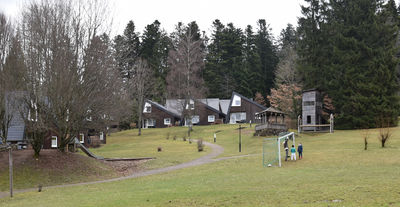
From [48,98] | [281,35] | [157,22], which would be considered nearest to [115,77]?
[48,98]

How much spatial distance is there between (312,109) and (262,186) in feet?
117

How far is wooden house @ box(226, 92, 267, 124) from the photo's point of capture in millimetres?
78938

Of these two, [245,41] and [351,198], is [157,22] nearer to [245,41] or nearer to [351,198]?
[245,41]

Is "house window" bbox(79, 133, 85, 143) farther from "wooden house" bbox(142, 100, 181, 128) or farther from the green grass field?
"wooden house" bbox(142, 100, 181, 128)

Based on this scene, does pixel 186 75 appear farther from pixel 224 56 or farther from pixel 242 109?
pixel 224 56

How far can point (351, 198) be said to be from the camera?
42.3 ft

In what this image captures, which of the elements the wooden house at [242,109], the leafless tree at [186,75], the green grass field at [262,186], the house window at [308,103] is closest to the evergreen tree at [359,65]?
the house window at [308,103]

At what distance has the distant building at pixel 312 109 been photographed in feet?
166

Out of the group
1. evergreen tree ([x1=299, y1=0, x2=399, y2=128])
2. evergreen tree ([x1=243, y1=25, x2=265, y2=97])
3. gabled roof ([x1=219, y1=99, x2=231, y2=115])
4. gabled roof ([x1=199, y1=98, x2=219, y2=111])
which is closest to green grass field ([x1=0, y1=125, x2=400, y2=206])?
evergreen tree ([x1=299, y1=0, x2=399, y2=128])

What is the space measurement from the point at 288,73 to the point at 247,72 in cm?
2395

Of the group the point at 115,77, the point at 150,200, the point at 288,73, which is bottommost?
the point at 150,200

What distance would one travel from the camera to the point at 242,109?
3110 inches

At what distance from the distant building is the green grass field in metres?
19.5

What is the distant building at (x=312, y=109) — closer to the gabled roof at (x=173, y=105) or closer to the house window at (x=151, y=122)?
the gabled roof at (x=173, y=105)
